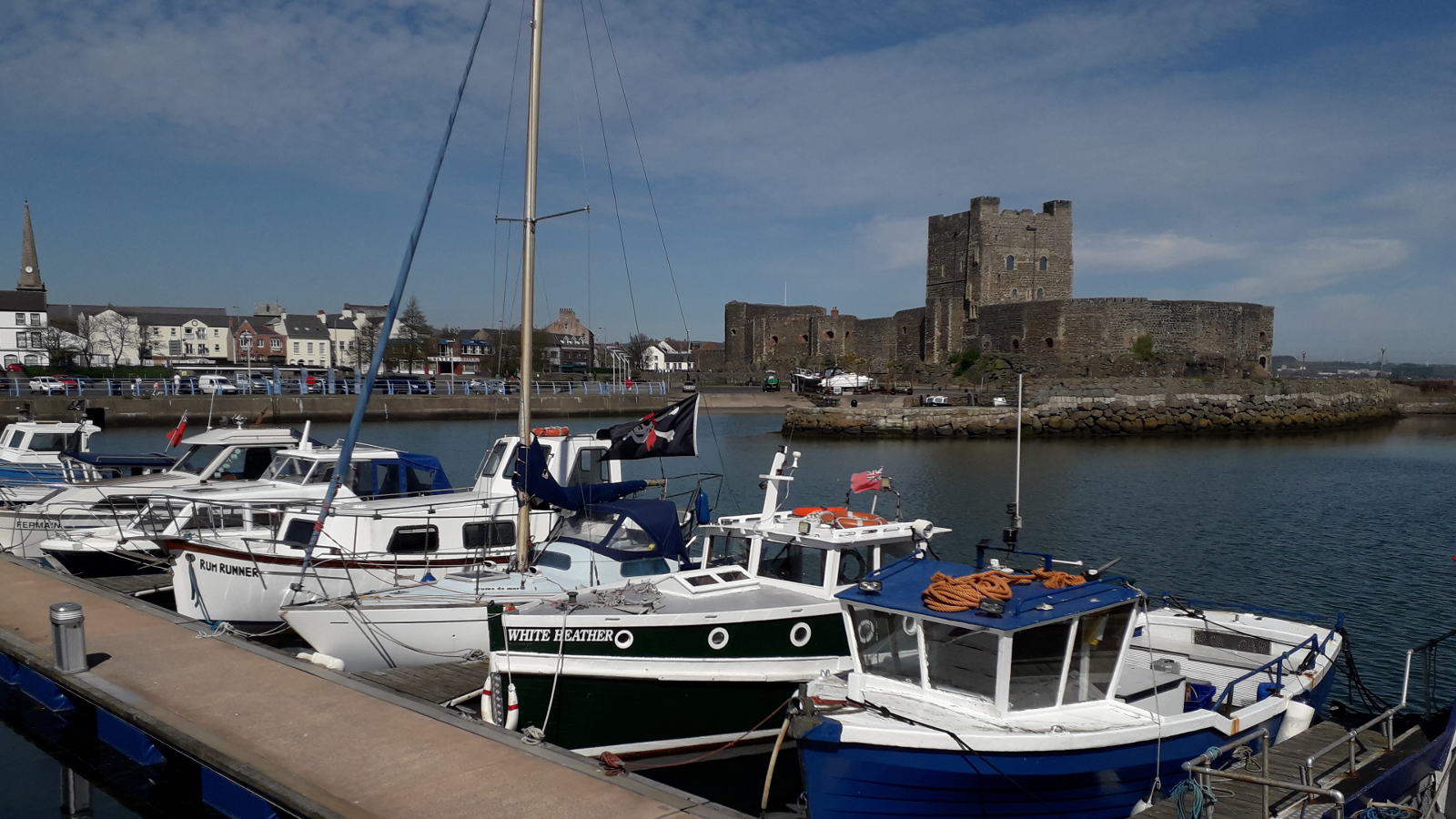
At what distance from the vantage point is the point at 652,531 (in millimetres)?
11734

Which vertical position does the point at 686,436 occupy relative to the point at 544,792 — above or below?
above

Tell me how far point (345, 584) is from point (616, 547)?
353 cm

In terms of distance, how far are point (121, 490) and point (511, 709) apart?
11.0m

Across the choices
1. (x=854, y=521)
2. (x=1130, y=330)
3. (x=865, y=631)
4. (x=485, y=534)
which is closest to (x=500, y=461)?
(x=485, y=534)

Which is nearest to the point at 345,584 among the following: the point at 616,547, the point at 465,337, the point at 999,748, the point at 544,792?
the point at 616,547

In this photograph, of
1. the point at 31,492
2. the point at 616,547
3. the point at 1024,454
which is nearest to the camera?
the point at 616,547

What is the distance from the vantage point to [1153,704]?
8250 mm

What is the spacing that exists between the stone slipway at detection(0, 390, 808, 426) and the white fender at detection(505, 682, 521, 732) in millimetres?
33390

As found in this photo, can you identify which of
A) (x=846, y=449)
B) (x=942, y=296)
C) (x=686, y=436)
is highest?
(x=942, y=296)

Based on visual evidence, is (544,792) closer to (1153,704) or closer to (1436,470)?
(1153,704)

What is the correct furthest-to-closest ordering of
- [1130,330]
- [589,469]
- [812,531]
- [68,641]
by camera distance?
[1130,330]
[589,469]
[812,531]
[68,641]

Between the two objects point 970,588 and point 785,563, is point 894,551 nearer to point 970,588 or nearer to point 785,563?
point 785,563

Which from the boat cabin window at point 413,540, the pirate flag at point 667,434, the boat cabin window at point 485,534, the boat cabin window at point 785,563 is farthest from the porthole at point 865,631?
the boat cabin window at point 413,540

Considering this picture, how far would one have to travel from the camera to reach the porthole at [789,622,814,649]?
984 cm
